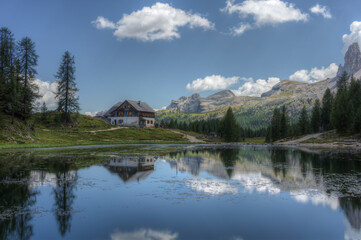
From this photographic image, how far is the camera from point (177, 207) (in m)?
15.5

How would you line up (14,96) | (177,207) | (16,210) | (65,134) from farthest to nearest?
(65,134) < (14,96) < (177,207) < (16,210)

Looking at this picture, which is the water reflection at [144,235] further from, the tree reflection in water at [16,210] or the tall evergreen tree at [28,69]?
the tall evergreen tree at [28,69]

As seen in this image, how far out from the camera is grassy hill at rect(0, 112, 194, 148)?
58.9 metres

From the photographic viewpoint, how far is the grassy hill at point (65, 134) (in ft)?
193

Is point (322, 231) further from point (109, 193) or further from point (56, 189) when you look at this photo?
point (56, 189)

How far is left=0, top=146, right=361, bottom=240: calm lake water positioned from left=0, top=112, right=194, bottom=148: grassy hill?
39.0 m

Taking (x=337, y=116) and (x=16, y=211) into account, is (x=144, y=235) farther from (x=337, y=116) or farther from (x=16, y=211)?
Result: (x=337, y=116)

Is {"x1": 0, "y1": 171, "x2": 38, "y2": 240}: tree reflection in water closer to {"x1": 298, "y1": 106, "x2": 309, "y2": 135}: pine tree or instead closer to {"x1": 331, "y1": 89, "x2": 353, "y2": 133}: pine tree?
{"x1": 331, "y1": 89, "x2": 353, "y2": 133}: pine tree

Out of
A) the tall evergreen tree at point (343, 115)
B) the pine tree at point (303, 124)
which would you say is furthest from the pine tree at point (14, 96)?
the pine tree at point (303, 124)

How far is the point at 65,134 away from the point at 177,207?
72293mm

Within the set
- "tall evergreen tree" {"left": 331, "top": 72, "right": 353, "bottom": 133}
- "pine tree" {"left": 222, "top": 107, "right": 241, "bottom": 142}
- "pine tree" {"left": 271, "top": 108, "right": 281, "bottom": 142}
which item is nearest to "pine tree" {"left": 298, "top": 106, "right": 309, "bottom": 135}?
"pine tree" {"left": 271, "top": 108, "right": 281, "bottom": 142}

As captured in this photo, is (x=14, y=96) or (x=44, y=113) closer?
(x=14, y=96)

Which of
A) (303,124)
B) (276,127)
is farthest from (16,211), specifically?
(303,124)

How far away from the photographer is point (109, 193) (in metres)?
18.8
